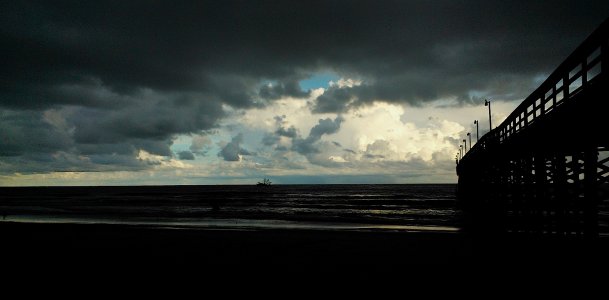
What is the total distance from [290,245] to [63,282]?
301 inches

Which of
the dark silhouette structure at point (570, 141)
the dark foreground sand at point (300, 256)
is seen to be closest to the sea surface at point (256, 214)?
the dark foreground sand at point (300, 256)

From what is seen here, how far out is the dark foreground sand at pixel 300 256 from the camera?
9.65 meters

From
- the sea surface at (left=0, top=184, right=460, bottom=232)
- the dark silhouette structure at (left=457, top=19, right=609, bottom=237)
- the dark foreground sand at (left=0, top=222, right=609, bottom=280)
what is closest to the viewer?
the dark silhouette structure at (left=457, top=19, right=609, bottom=237)

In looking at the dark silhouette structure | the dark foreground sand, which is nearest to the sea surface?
the dark foreground sand

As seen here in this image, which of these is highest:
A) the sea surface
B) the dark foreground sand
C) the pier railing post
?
the pier railing post

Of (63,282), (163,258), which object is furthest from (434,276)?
(63,282)

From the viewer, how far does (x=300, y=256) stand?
38.9ft

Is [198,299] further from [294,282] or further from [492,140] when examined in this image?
[492,140]

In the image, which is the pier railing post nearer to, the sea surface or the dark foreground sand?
the dark foreground sand

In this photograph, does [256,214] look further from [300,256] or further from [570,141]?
[570,141]

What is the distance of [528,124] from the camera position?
12461 millimetres

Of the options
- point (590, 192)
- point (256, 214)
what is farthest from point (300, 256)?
point (256, 214)

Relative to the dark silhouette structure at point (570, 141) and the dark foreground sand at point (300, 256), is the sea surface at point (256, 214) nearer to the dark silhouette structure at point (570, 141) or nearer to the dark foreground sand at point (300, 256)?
the dark foreground sand at point (300, 256)

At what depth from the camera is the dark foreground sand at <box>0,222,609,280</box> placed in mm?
9648
